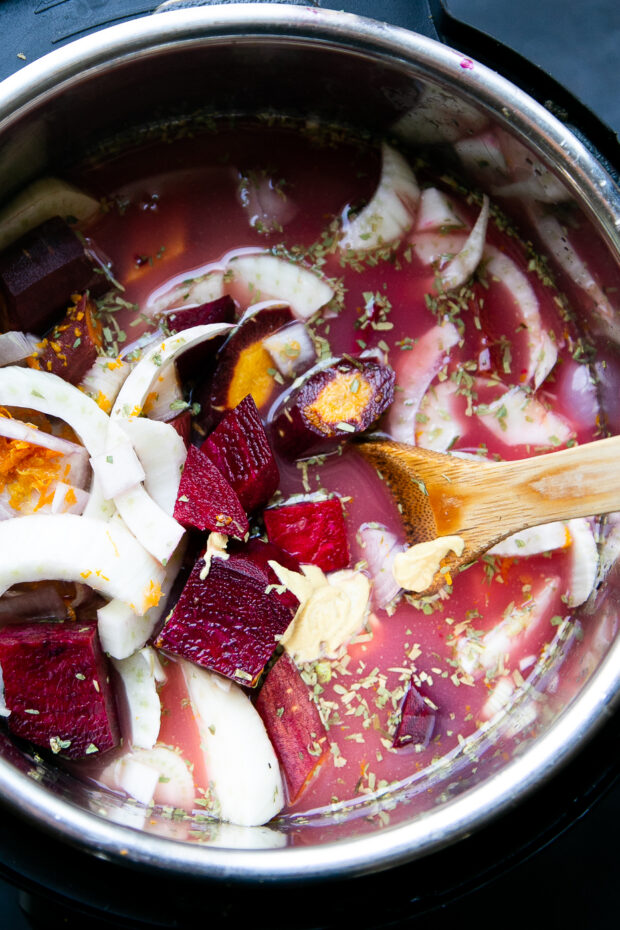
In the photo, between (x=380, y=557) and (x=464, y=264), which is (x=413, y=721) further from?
(x=464, y=264)

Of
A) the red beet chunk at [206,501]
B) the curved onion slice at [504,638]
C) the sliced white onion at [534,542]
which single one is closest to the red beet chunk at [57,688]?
the red beet chunk at [206,501]

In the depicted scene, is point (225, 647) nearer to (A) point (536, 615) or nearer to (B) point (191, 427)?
(B) point (191, 427)

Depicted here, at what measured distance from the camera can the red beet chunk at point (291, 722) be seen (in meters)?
1.60

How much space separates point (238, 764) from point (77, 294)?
1103mm

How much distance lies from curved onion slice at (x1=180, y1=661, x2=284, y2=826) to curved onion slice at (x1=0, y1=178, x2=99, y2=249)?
1.06 m

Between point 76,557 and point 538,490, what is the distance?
0.96m

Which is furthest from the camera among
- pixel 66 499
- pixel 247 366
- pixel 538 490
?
pixel 247 366

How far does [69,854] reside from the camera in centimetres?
141

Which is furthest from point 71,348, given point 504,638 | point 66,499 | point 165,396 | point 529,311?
point 504,638

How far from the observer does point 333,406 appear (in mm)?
1657

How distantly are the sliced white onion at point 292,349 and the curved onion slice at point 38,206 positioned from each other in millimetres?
554

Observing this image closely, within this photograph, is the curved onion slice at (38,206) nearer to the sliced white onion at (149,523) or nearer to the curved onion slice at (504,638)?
the sliced white onion at (149,523)

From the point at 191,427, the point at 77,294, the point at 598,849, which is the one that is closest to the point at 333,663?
the point at 191,427

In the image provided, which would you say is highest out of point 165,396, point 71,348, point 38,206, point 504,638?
point 38,206
